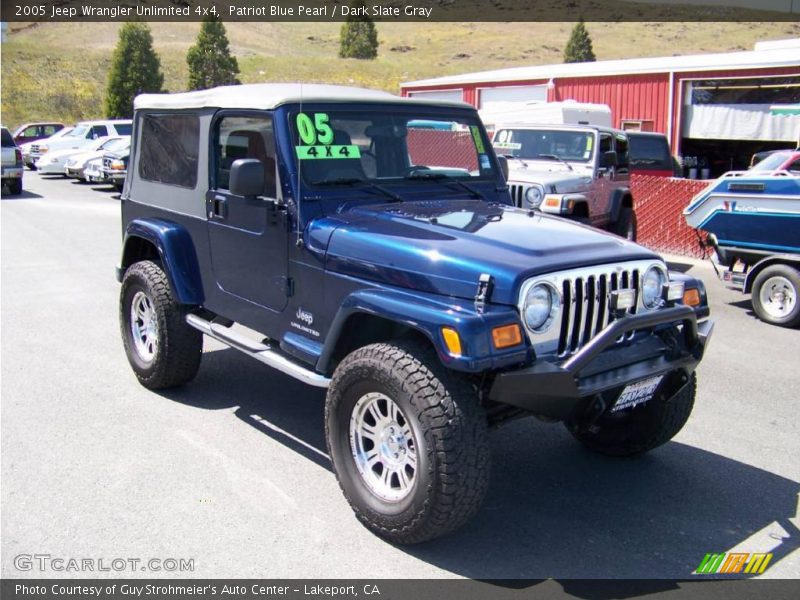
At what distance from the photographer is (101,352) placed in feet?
22.6

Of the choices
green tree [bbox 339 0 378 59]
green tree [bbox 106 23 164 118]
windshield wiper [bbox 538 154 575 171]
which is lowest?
windshield wiper [bbox 538 154 575 171]

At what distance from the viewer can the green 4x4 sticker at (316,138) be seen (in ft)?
14.8

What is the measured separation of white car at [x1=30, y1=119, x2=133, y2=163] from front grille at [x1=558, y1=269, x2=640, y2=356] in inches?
942

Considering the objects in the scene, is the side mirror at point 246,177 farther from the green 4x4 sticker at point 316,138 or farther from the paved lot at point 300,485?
the paved lot at point 300,485

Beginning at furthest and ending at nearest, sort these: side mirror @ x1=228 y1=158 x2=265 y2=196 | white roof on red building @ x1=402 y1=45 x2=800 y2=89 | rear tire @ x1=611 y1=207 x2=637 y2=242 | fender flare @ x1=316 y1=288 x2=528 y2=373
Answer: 1. white roof on red building @ x1=402 y1=45 x2=800 y2=89
2. rear tire @ x1=611 y1=207 x2=637 y2=242
3. side mirror @ x1=228 y1=158 x2=265 y2=196
4. fender flare @ x1=316 y1=288 x2=528 y2=373

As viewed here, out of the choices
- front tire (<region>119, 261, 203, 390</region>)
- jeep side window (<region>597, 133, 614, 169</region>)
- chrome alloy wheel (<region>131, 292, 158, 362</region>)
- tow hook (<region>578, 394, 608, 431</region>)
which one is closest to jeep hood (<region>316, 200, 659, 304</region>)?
tow hook (<region>578, 394, 608, 431</region>)

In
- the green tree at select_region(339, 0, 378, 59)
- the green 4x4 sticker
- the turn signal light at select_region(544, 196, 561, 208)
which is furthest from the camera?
the green tree at select_region(339, 0, 378, 59)

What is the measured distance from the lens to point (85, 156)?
77.5 feet

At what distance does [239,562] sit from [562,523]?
5.31 ft

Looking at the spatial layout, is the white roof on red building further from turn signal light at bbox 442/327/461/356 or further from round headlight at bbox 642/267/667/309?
turn signal light at bbox 442/327/461/356

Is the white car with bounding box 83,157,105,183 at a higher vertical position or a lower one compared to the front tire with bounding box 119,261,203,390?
lower

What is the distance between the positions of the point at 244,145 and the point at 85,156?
20777 millimetres

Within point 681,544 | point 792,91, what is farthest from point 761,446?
point 792,91

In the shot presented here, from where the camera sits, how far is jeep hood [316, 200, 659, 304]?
3.59 metres
